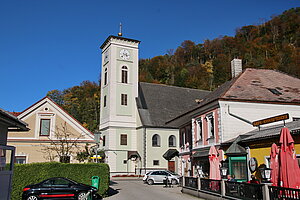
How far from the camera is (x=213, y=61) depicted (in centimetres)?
8544

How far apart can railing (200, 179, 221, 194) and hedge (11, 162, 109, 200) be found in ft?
19.3

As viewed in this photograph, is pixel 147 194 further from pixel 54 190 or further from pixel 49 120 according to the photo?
pixel 49 120

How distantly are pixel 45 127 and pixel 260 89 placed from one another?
19.4m

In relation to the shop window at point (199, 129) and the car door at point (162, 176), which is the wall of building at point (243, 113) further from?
the car door at point (162, 176)

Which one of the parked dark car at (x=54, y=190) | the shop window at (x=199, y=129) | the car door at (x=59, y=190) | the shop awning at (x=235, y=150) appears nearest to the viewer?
the parked dark car at (x=54, y=190)

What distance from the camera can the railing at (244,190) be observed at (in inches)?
464

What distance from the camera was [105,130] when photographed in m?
44.2

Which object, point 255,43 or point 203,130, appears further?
point 255,43

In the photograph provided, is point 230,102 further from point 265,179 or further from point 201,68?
point 201,68

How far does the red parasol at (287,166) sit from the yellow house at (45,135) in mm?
18810

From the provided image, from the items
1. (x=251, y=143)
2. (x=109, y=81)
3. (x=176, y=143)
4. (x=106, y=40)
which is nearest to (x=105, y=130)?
(x=109, y=81)

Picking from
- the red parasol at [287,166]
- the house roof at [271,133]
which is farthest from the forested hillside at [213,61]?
the red parasol at [287,166]

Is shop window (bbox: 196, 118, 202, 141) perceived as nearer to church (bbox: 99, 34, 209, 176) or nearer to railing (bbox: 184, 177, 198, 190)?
railing (bbox: 184, 177, 198, 190)

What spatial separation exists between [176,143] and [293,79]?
22.3m
